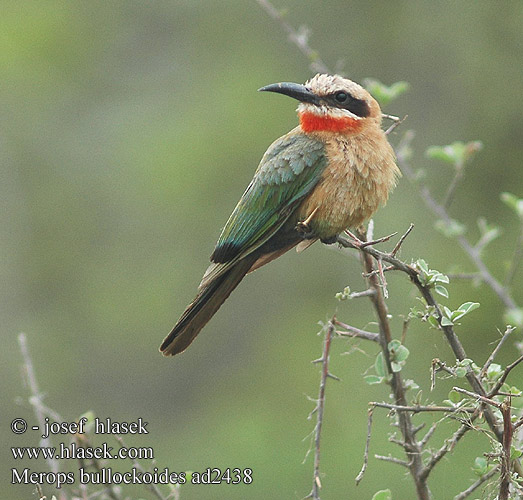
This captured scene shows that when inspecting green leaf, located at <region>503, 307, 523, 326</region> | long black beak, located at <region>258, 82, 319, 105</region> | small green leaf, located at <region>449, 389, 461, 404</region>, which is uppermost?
long black beak, located at <region>258, 82, 319, 105</region>

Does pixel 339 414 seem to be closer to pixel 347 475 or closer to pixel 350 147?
pixel 347 475

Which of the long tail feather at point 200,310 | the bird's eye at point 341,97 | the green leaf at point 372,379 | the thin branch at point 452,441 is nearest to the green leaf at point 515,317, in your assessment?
the green leaf at point 372,379

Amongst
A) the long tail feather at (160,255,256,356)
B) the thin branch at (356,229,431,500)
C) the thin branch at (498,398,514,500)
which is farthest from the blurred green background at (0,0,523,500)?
the thin branch at (498,398,514,500)

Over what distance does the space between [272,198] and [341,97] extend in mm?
458

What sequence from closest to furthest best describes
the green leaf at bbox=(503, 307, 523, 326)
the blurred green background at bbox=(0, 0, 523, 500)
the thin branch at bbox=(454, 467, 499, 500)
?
the thin branch at bbox=(454, 467, 499, 500)
the green leaf at bbox=(503, 307, 523, 326)
the blurred green background at bbox=(0, 0, 523, 500)

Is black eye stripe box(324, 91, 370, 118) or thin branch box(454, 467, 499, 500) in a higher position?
black eye stripe box(324, 91, 370, 118)

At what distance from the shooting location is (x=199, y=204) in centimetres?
941

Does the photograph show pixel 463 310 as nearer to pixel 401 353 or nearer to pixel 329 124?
pixel 401 353

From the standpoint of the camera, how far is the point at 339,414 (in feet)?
26.8

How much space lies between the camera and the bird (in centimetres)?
317

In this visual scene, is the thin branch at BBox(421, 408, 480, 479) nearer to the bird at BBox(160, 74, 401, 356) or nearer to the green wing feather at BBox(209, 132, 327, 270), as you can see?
the bird at BBox(160, 74, 401, 356)

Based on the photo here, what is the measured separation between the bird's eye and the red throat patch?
0.23 ft

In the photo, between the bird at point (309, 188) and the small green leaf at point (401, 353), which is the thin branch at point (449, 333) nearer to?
the small green leaf at point (401, 353)

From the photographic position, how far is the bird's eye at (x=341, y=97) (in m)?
3.43
